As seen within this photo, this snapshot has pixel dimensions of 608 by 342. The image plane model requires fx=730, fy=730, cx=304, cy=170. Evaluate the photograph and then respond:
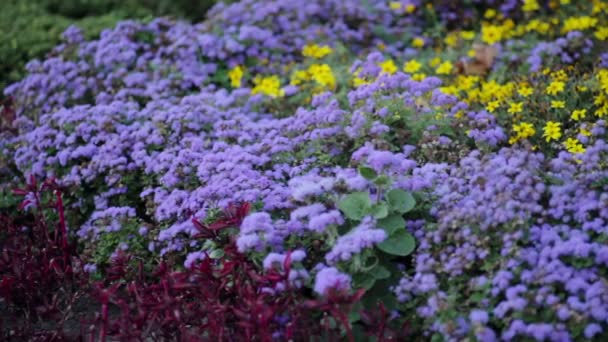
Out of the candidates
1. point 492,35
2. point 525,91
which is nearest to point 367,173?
point 525,91

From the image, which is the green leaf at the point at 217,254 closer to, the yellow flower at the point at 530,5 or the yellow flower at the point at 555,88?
the yellow flower at the point at 555,88

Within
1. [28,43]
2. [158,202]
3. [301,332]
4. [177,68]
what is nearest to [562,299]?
[301,332]

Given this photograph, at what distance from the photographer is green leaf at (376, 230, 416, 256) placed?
2.81 m

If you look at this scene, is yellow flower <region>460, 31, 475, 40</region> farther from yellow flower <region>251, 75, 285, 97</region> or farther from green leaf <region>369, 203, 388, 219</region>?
green leaf <region>369, 203, 388, 219</region>

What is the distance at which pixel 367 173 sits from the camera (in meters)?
2.92

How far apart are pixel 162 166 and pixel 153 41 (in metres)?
1.96

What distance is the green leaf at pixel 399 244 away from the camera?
2811mm

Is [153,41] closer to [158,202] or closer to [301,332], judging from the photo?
[158,202]

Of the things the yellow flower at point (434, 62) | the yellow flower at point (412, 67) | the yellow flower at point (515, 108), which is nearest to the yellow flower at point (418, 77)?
the yellow flower at point (412, 67)

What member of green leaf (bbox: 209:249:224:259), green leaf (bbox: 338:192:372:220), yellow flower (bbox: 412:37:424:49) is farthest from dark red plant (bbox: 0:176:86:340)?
yellow flower (bbox: 412:37:424:49)

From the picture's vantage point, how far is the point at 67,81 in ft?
16.0

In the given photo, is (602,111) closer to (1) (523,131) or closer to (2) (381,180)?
(1) (523,131)

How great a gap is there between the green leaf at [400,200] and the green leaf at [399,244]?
0.10 metres

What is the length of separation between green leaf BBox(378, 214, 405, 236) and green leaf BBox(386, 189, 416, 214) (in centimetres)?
3
